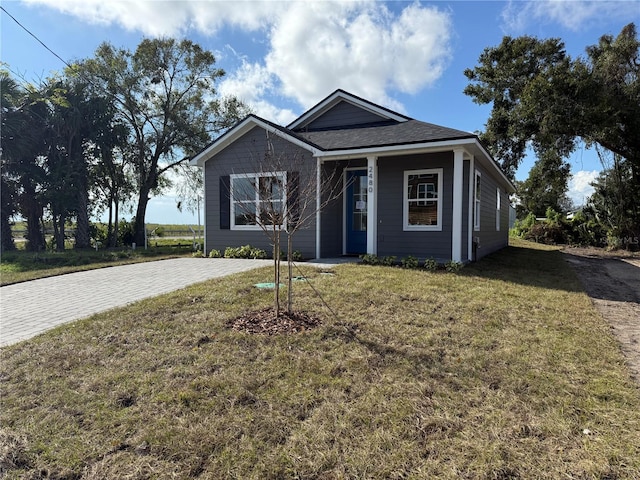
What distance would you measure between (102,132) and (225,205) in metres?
10.2

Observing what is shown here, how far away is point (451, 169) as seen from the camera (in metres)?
Answer: 9.30

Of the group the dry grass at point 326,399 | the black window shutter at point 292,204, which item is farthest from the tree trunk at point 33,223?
the dry grass at point 326,399

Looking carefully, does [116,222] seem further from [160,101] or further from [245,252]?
[245,252]

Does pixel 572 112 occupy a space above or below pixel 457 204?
above

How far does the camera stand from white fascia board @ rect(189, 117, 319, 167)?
9.77 m

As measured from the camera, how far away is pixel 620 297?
665 centimetres

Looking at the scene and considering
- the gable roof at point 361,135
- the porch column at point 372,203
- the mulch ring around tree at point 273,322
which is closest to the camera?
the mulch ring around tree at point 273,322

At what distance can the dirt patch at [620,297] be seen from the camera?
396cm

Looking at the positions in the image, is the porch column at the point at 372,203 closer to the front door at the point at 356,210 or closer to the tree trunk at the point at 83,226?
the front door at the point at 356,210

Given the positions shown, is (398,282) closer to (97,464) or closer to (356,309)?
(356,309)

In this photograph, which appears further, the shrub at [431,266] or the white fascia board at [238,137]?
the white fascia board at [238,137]

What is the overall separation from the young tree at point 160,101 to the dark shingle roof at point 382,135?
11010mm

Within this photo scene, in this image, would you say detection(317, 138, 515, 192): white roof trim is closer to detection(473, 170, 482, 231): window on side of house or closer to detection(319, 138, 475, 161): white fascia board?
detection(319, 138, 475, 161): white fascia board

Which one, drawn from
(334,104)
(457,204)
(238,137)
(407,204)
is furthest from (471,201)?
(238,137)
